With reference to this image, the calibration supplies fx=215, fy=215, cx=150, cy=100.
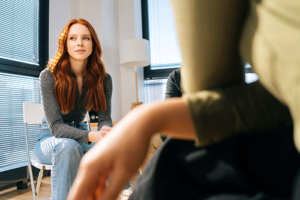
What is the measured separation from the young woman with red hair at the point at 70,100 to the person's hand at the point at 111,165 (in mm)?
945

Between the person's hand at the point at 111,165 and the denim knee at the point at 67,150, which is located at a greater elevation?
the person's hand at the point at 111,165

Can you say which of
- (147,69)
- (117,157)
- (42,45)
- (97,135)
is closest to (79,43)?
(97,135)

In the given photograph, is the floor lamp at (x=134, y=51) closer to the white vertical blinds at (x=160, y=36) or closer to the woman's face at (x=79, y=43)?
the white vertical blinds at (x=160, y=36)

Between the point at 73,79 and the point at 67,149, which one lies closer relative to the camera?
the point at 67,149

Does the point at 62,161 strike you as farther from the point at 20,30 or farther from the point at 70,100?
the point at 20,30

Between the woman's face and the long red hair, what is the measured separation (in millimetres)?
34

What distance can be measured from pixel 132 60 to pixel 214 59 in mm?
2437

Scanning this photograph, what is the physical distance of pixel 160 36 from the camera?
3.32 metres

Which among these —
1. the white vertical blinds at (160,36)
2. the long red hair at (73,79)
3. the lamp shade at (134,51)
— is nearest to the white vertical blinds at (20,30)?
the lamp shade at (134,51)

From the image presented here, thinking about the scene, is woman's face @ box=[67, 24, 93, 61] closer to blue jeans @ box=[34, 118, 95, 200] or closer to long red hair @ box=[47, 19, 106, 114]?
long red hair @ box=[47, 19, 106, 114]

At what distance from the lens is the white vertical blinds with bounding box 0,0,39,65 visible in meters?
2.20

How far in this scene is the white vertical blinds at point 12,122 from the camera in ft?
6.89

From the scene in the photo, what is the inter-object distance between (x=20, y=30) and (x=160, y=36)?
6.10 ft

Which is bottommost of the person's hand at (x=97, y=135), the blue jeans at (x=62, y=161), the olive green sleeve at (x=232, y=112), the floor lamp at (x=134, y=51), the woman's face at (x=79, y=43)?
the blue jeans at (x=62, y=161)
